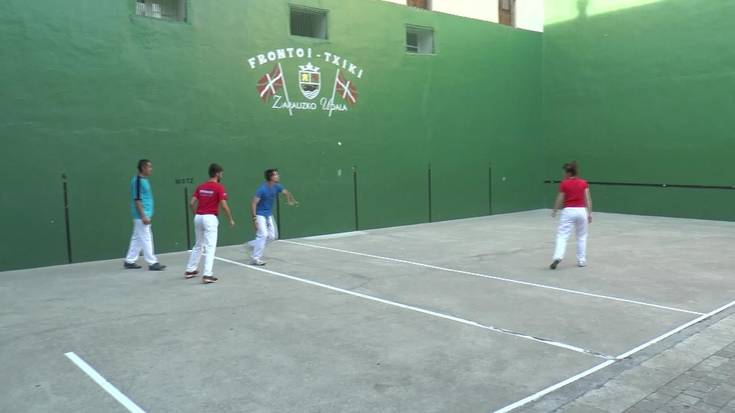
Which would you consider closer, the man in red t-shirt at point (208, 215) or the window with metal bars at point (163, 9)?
the man in red t-shirt at point (208, 215)

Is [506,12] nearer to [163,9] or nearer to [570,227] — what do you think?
[163,9]

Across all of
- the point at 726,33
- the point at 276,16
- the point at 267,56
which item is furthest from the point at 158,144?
the point at 726,33

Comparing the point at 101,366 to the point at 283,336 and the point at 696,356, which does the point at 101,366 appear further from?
the point at 696,356

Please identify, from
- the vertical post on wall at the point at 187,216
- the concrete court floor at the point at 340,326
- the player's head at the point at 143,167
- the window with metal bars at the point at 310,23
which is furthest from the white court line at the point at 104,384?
the window with metal bars at the point at 310,23

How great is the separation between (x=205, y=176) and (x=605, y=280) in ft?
24.6

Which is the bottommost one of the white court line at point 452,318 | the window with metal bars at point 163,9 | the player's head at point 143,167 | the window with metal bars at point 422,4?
the white court line at point 452,318

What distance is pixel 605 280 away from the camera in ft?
26.7

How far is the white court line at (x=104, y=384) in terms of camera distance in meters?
4.03

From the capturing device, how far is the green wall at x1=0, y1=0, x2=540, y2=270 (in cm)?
985

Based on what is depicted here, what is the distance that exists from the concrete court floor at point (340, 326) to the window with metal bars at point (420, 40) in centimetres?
700

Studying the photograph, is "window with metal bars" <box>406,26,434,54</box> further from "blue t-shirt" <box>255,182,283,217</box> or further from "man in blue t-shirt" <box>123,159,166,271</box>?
"man in blue t-shirt" <box>123,159,166,271</box>

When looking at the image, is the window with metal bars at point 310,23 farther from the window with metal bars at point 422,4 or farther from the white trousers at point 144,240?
the white trousers at point 144,240

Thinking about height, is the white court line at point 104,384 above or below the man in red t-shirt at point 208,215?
below

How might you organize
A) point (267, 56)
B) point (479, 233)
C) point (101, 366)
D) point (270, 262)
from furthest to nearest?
point (479, 233) < point (267, 56) < point (270, 262) < point (101, 366)
